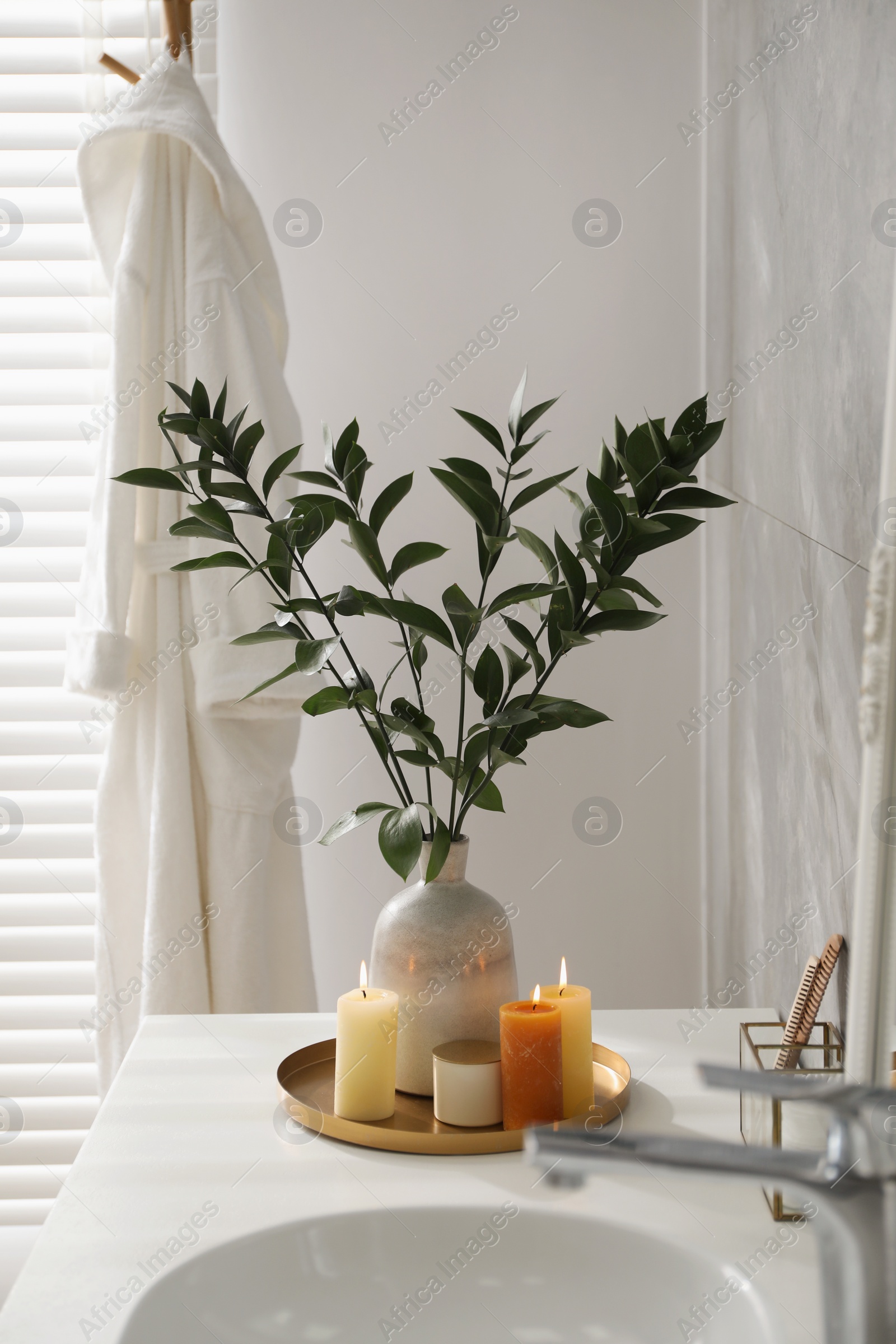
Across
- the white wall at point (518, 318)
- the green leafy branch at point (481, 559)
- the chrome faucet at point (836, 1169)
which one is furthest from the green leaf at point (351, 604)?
the white wall at point (518, 318)

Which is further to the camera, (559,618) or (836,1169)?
(559,618)

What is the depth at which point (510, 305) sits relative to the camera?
1424 millimetres

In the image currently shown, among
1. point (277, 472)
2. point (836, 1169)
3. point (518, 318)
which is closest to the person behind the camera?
point (836, 1169)

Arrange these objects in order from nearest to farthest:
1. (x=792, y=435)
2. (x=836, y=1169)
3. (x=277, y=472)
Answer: (x=836, y=1169) → (x=277, y=472) → (x=792, y=435)

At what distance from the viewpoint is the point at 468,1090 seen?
2.27 ft

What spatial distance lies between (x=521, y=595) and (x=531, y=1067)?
305 millimetres

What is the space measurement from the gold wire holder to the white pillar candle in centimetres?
16

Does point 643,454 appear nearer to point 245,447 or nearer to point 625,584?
point 625,584

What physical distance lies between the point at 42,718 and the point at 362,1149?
0.95 m

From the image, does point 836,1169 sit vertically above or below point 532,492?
below

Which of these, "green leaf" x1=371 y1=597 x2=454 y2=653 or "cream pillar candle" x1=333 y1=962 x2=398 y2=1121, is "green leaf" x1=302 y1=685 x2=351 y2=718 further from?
"cream pillar candle" x1=333 y1=962 x2=398 y2=1121

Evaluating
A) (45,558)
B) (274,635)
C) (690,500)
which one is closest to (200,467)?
(274,635)

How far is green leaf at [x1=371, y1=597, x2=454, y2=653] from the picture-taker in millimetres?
711

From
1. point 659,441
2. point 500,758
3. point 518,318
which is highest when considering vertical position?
point 518,318
